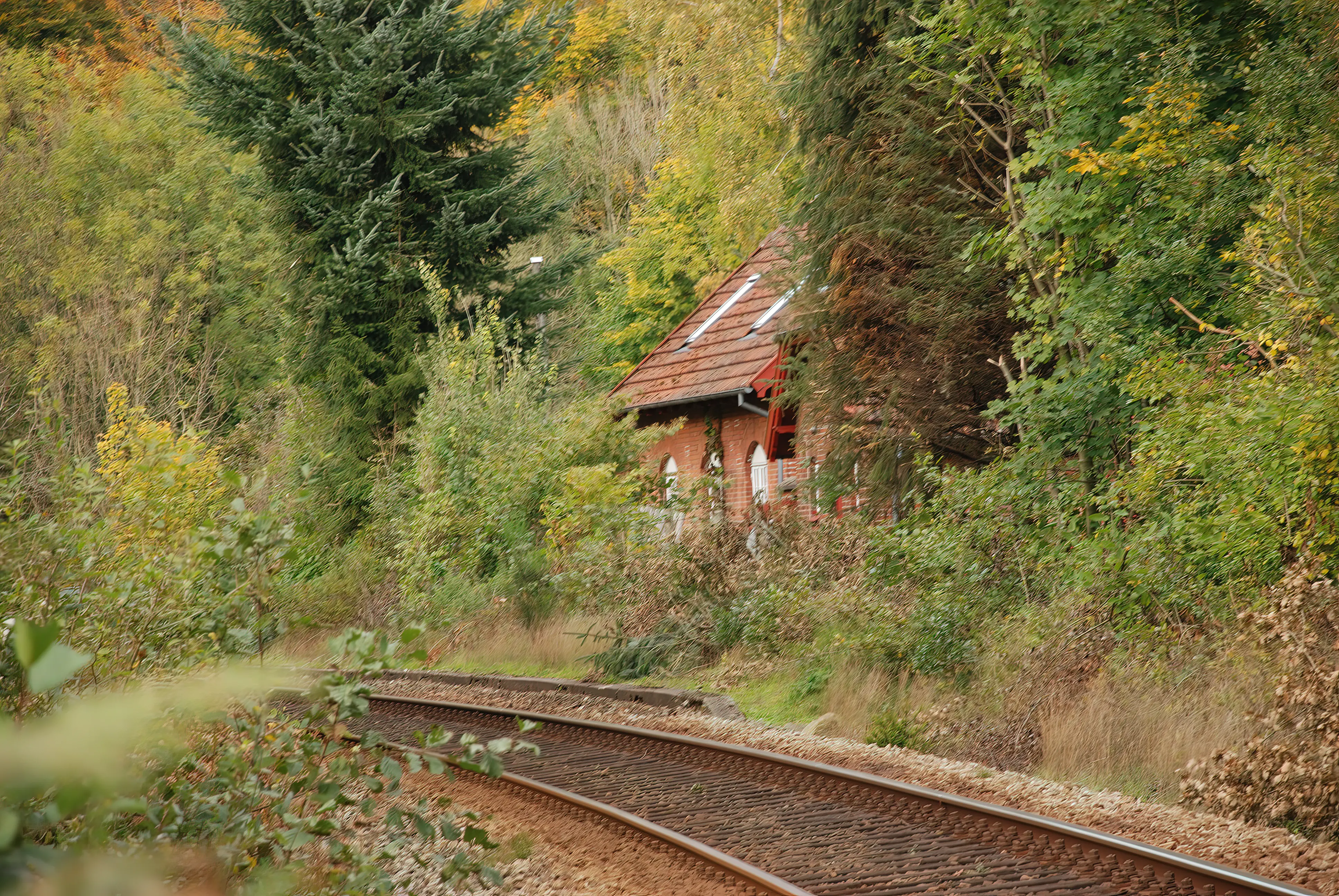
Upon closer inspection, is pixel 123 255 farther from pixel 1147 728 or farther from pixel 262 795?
pixel 262 795

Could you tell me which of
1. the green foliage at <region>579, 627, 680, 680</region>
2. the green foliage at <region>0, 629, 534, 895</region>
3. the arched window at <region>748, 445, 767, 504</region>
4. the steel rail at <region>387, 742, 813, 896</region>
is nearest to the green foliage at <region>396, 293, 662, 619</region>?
the green foliage at <region>579, 627, 680, 680</region>

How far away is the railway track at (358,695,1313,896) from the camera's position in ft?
21.9

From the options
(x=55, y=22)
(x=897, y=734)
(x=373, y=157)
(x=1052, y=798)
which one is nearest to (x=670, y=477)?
(x=897, y=734)

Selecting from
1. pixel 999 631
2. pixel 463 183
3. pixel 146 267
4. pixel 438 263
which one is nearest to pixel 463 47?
pixel 463 183

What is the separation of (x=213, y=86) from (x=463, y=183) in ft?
20.3

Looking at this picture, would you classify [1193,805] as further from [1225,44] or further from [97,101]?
[97,101]

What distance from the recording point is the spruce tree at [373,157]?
2708cm

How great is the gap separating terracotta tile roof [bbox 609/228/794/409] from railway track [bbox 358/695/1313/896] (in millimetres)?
11848

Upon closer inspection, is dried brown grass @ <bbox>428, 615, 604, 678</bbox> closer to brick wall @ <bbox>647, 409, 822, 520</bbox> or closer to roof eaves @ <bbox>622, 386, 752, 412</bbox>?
brick wall @ <bbox>647, 409, 822, 520</bbox>

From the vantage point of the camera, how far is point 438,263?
28.0 meters

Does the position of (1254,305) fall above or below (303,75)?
below

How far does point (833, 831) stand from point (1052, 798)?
5.96 feet

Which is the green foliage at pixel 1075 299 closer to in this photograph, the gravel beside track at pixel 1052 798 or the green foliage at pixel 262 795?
the gravel beside track at pixel 1052 798

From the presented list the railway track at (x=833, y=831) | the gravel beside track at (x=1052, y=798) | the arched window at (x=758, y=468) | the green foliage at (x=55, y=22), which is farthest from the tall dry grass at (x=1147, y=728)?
the green foliage at (x=55, y=22)
